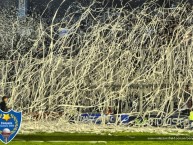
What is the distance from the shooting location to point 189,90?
22062 mm

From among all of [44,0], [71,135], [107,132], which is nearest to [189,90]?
[107,132]

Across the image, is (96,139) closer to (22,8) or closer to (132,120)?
(132,120)

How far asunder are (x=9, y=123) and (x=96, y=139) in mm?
4364

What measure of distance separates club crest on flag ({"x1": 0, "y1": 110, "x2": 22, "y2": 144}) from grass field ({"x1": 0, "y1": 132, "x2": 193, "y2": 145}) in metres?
2.02

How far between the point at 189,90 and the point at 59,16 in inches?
447

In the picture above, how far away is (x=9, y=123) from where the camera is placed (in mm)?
12906

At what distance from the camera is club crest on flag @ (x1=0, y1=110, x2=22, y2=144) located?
42.1 feet

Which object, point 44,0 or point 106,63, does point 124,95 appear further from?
point 44,0

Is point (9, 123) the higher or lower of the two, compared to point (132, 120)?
higher

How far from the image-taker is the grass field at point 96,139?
15.6m

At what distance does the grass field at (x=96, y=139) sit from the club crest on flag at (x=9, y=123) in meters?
2.02

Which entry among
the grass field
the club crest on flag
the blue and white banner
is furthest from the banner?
the blue and white banner

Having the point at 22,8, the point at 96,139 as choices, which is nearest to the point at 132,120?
the point at 96,139

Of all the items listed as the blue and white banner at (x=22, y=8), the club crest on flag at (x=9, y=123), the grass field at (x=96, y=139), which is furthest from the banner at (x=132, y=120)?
the blue and white banner at (x=22, y=8)
